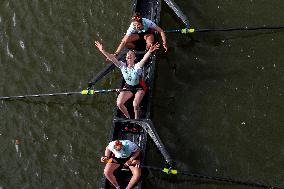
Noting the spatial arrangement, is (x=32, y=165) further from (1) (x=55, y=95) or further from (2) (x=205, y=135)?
(2) (x=205, y=135)

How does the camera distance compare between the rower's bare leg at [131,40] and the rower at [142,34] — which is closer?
the rower at [142,34]

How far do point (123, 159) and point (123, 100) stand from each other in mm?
1765

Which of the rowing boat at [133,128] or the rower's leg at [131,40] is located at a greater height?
the rower's leg at [131,40]

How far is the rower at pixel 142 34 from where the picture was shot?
46.8 feet

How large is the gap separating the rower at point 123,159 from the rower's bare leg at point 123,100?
1.19 m

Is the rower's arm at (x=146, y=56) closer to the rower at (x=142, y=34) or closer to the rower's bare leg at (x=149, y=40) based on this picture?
the rower at (x=142, y=34)

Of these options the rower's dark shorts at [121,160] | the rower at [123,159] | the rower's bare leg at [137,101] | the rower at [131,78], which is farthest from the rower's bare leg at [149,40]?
the rower's dark shorts at [121,160]

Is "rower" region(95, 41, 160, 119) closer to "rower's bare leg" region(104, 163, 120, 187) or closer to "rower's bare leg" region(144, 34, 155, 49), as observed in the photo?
"rower's bare leg" region(144, 34, 155, 49)

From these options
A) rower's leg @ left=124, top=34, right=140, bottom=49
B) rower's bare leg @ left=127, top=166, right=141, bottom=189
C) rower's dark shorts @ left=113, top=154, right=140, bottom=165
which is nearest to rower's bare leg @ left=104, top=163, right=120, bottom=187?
rower's dark shorts @ left=113, top=154, right=140, bottom=165

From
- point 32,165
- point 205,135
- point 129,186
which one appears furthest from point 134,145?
point 32,165

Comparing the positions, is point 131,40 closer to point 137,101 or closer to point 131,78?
Answer: point 131,78

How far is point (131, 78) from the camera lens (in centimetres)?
1345

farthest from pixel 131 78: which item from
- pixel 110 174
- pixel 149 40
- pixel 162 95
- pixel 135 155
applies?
pixel 110 174

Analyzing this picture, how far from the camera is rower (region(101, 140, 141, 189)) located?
12.6m
